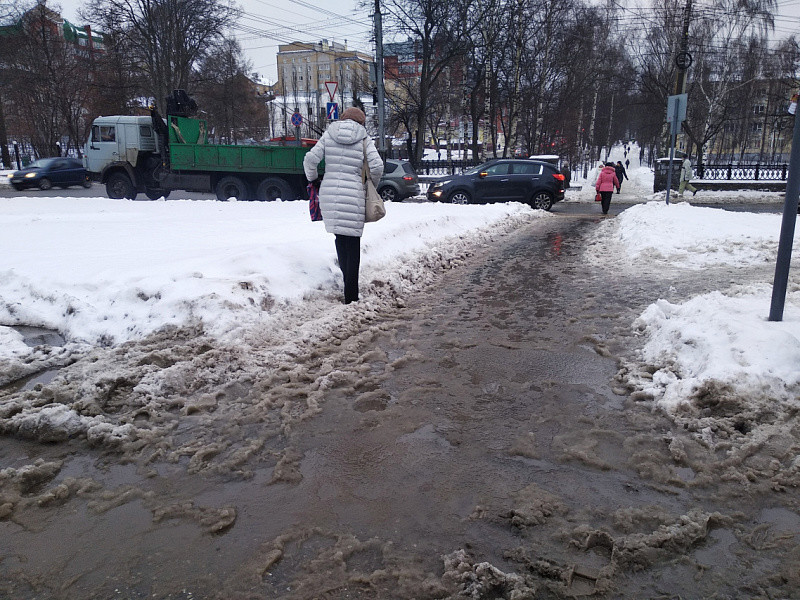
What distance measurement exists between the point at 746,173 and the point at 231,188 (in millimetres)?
24067

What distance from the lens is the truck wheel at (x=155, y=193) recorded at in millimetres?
18594

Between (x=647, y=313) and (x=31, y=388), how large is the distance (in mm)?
5010

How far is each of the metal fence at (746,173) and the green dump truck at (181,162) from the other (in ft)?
68.9

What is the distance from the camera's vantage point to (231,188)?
1767cm

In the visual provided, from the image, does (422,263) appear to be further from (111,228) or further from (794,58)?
(794,58)

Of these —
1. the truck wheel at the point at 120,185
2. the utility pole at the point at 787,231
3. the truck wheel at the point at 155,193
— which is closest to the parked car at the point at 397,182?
the truck wheel at the point at 155,193

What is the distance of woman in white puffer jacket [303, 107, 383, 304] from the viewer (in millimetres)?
5578

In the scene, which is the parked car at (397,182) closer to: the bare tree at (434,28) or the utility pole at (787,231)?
the bare tree at (434,28)

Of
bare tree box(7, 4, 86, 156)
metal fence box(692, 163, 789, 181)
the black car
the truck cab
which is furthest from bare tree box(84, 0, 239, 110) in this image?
metal fence box(692, 163, 789, 181)

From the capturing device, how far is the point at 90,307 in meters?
4.84

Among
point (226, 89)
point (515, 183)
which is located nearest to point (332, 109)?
point (515, 183)

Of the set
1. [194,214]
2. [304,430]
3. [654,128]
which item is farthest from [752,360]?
[654,128]

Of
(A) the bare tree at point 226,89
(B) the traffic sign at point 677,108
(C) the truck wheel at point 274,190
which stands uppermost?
(A) the bare tree at point 226,89

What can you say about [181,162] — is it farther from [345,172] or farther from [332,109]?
[345,172]
